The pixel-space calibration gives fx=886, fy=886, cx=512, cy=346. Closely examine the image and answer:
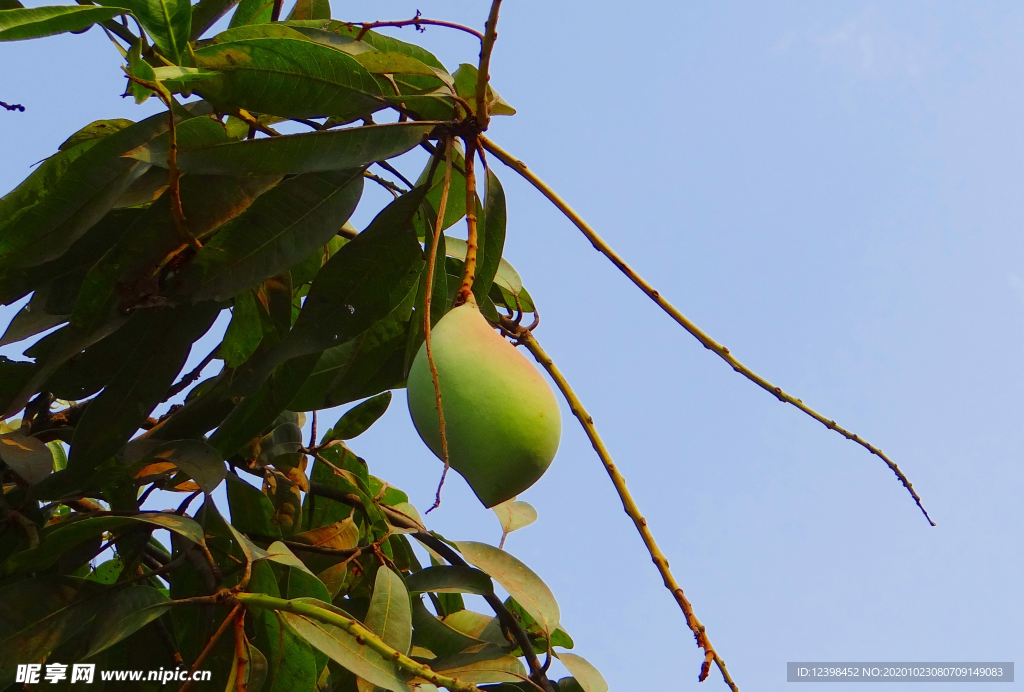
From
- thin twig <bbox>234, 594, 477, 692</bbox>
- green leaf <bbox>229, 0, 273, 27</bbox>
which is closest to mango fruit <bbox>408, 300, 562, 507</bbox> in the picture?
thin twig <bbox>234, 594, 477, 692</bbox>

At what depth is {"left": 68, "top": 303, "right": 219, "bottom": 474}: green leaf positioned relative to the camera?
1164mm

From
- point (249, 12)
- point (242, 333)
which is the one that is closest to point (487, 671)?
point (242, 333)

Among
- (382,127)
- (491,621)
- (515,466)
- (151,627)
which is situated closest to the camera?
(515,466)

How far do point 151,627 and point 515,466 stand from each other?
67cm

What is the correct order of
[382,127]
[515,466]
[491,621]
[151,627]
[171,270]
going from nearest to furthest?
[515,466], [382,127], [171,270], [151,627], [491,621]

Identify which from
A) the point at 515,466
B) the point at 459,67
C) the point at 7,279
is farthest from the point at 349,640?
the point at 459,67

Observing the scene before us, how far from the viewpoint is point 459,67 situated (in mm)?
1283

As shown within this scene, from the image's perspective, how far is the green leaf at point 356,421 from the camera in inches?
65.6

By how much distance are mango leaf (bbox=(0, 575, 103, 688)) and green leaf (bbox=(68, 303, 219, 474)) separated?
0.49 ft

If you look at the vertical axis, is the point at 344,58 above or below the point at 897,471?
above

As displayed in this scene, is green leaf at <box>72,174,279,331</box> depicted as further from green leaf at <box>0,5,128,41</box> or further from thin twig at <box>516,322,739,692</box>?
thin twig at <box>516,322,739,692</box>

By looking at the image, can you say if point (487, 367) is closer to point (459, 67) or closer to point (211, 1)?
point (459, 67)

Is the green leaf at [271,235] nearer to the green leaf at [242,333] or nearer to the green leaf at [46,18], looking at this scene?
the green leaf at [242,333]

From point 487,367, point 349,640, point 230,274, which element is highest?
point 230,274
